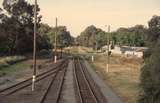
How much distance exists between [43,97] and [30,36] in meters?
66.7

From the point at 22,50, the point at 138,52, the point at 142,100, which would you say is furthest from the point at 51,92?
the point at 138,52

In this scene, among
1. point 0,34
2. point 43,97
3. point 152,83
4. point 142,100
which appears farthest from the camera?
point 0,34

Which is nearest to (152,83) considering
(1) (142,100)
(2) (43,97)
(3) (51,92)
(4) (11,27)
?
(1) (142,100)

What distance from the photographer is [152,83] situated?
21.1m

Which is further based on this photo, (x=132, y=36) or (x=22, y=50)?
(x=132, y=36)

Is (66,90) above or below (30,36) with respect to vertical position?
below

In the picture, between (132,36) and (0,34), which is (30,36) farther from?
(132,36)

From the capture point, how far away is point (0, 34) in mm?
78812

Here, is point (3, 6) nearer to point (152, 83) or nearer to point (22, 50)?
point (22, 50)

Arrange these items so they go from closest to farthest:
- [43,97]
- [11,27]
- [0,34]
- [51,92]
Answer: [43,97]
[51,92]
[0,34]
[11,27]

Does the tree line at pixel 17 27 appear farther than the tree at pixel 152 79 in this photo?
Yes

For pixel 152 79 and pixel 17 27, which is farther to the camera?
pixel 17 27

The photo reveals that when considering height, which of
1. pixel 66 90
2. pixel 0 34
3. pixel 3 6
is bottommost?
pixel 66 90

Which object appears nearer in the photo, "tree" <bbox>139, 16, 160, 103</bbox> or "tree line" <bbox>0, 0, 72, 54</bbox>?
"tree" <bbox>139, 16, 160, 103</bbox>
